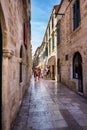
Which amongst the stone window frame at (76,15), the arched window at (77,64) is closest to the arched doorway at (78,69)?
the arched window at (77,64)

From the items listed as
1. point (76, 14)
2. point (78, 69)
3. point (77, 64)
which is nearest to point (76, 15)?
point (76, 14)

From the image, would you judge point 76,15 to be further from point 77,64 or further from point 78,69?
point 78,69

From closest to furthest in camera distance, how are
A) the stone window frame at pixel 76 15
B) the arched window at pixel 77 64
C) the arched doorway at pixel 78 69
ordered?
the arched doorway at pixel 78 69 < the stone window frame at pixel 76 15 < the arched window at pixel 77 64

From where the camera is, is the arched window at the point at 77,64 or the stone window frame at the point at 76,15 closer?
the stone window frame at the point at 76,15

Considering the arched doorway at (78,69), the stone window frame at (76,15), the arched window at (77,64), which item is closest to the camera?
the arched doorway at (78,69)

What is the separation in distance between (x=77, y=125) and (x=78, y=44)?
6.22 m

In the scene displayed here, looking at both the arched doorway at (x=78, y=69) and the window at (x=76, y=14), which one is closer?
the arched doorway at (x=78, y=69)

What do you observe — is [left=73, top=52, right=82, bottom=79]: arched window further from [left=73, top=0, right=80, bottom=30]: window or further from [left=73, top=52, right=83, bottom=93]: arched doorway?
[left=73, top=0, right=80, bottom=30]: window

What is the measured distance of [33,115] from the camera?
5.50 metres

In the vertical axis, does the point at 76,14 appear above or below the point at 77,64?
above

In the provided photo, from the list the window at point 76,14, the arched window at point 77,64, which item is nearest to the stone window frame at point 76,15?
the window at point 76,14

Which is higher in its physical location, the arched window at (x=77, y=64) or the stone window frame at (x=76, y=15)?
the stone window frame at (x=76, y=15)

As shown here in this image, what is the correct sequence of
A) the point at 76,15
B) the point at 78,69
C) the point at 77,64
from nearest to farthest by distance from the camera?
the point at 78,69, the point at 76,15, the point at 77,64

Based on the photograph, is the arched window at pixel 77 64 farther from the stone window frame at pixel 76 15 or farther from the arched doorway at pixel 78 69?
the stone window frame at pixel 76 15
